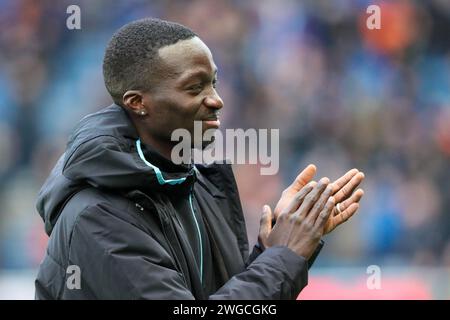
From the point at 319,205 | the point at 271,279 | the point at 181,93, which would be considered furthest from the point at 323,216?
the point at 181,93

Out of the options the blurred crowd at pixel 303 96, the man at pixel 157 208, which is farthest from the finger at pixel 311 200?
the blurred crowd at pixel 303 96

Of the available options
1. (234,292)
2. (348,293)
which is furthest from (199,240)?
(348,293)

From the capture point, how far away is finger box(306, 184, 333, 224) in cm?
229

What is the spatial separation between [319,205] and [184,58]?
1.85 feet

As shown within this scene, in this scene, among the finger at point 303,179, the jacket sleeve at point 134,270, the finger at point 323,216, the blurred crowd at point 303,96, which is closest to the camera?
the jacket sleeve at point 134,270

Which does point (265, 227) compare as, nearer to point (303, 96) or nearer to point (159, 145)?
point (159, 145)

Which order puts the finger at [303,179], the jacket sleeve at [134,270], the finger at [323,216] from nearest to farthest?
the jacket sleeve at [134,270]
the finger at [323,216]
the finger at [303,179]

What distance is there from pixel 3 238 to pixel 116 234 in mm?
3964

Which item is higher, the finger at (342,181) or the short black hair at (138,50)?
the short black hair at (138,50)

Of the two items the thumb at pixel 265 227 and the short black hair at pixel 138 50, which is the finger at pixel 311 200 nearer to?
the thumb at pixel 265 227

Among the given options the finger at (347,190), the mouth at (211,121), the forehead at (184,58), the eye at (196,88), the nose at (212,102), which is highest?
the forehead at (184,58)

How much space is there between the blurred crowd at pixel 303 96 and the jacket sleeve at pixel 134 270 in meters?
3.75

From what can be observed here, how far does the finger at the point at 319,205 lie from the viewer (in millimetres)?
2293

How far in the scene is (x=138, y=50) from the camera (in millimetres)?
2359
